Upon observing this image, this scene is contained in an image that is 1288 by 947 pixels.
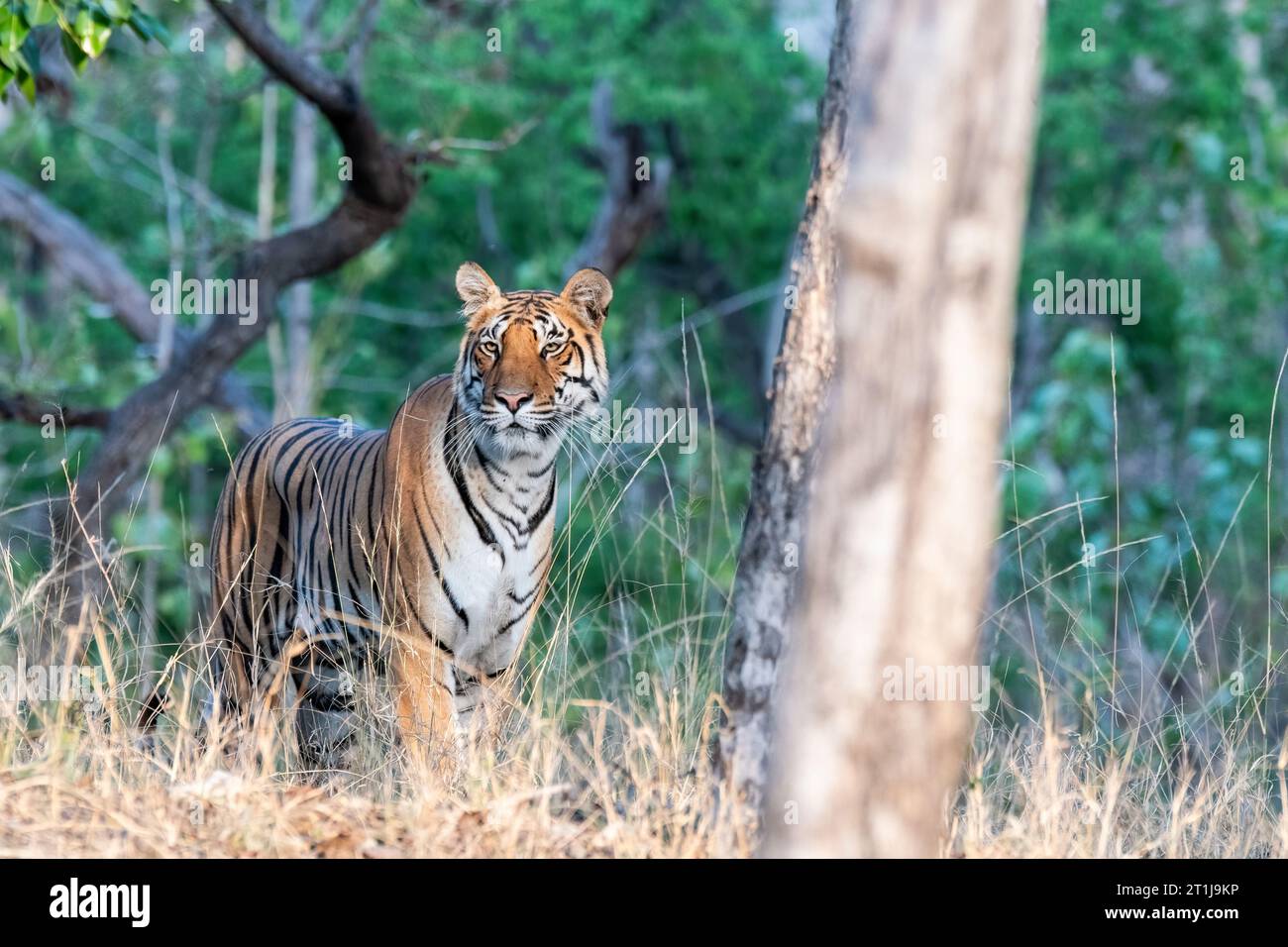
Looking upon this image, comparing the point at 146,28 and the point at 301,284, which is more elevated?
the point at 301,284

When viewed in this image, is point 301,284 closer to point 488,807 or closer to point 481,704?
point 481,704

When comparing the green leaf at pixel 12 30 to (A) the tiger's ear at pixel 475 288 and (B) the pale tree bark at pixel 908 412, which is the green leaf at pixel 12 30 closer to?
(A) the tiger's ear at pixel 475 288

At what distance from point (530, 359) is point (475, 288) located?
0.40 m

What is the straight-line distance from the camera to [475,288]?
5004mm

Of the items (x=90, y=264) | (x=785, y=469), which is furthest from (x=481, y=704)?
(x=90, y=264)

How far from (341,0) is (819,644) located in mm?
11990

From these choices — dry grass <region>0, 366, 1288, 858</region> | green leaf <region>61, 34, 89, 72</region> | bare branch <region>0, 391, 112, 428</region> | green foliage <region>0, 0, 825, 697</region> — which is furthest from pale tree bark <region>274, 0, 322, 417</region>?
dry grass <region>0, 366, 1288, 858</region>

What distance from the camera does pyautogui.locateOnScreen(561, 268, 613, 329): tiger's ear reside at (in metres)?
4.91

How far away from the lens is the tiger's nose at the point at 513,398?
15.2ft

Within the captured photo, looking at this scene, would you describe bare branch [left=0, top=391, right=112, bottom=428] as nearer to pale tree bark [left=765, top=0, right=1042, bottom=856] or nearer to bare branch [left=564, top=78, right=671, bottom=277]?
bare branch [left=564, top=78, right=671, bottom=277]

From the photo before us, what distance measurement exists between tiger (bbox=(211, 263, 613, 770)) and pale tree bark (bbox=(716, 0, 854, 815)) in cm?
122

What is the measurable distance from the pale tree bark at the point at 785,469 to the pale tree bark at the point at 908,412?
672mm
